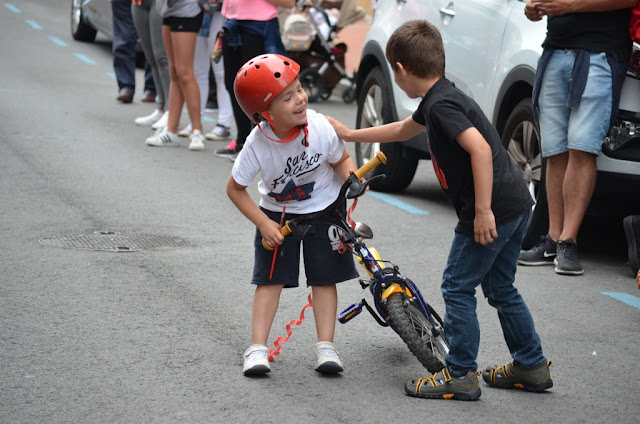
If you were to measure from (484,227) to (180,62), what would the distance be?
6182 millimetres

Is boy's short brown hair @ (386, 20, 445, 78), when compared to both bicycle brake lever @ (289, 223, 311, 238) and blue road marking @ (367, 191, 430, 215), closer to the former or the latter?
bicycle brake lever @ (289, 223, 311, 238)

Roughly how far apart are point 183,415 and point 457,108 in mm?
1551

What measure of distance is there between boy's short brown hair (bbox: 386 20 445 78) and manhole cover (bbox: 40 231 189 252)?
2.85 m

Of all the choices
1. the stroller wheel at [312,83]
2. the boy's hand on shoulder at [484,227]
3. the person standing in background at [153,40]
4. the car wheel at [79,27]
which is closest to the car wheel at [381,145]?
the person standing in background at [153,40]

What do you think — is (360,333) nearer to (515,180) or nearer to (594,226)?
(515,180)

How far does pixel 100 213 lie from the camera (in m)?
7.29

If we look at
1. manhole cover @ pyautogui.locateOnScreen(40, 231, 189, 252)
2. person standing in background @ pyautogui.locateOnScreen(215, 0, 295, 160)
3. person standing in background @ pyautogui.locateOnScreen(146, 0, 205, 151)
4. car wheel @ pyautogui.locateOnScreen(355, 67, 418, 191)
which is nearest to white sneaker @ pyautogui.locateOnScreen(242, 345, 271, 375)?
manhole cover @ pyautogui.locateOnScreen(40, 231, 189, 252)

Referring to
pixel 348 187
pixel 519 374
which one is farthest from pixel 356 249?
pixel 519 374

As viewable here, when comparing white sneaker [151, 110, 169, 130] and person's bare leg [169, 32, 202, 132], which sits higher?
person's bare leg [169, 32, 202, 132]

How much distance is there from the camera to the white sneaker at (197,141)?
392 inches

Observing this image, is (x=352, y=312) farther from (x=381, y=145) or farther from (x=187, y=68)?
(x=187, y=68)

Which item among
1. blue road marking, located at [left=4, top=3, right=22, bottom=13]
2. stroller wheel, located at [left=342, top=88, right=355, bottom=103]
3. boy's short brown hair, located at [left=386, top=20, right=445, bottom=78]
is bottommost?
blue road marking, located at [left=4, top=3, right=22, bottom=13]

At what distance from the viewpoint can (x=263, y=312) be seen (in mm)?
4559

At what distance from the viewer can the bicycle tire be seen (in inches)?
167
